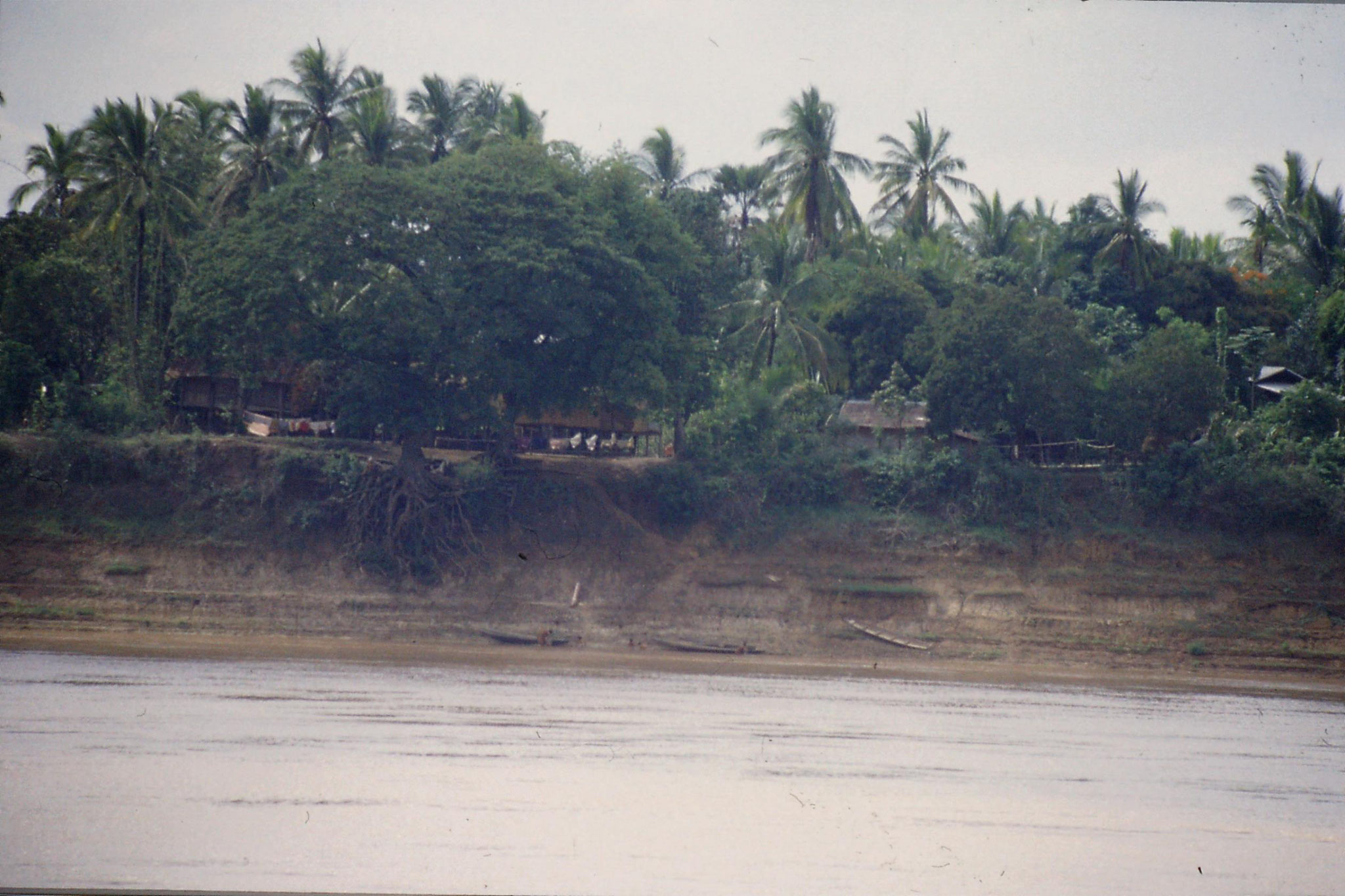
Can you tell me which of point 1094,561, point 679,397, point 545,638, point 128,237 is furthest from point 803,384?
point 128,237

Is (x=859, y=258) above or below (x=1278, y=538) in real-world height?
above

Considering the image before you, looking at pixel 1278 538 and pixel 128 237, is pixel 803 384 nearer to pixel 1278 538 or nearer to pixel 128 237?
pixel 1278 538

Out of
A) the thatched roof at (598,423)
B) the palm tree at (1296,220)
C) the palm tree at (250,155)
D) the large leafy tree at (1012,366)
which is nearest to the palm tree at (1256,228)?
the palm tree at (1296,220)

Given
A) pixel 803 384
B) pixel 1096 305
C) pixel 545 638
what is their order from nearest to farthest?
pixel 545 638 < pixel 803 384 < pixel 1096 305

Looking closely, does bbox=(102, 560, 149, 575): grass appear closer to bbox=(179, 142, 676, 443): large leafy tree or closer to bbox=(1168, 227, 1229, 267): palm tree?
bbox=(179, 142, 676, 443): large leafy tree

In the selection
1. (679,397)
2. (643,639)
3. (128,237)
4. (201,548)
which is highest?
(128,237)

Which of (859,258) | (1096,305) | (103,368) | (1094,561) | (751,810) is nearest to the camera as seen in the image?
(751,810)

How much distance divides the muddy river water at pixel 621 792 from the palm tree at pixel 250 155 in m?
17.7

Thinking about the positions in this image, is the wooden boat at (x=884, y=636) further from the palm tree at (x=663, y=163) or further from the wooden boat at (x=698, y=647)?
the palm tree at (x=663, y=163)

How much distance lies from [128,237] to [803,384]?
1796cm

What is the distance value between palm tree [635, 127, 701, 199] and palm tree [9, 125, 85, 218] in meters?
16.4

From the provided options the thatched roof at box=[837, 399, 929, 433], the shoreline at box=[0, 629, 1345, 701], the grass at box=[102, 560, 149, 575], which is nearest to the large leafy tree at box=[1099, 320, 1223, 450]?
the thatched roof at box=[837, 399, 929, 433]

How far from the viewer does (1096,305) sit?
34781 mm

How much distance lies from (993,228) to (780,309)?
11113 mm
